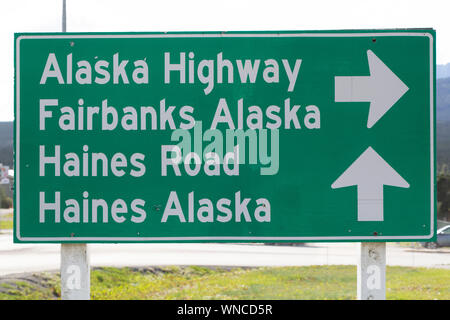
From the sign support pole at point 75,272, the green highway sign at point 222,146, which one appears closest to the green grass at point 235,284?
the sign support pole at point 75,272

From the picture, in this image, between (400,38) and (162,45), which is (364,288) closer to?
(400,38)

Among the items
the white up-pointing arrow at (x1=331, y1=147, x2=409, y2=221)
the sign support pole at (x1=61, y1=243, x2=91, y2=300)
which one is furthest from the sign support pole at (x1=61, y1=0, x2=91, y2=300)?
the white up-pointing arrow at (x1=331, y1=147, x2=409, y2=221)

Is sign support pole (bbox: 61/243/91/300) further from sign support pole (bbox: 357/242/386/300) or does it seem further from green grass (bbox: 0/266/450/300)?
green grass (bbox: 0/266/450/300)

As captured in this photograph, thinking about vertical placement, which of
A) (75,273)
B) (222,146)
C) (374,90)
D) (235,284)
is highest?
(374,90)

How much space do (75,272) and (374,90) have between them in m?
2.62

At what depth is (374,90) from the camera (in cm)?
426

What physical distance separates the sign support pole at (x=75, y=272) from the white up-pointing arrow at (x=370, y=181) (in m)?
1.95

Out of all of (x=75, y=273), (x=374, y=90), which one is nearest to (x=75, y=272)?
(x=75, y=273)

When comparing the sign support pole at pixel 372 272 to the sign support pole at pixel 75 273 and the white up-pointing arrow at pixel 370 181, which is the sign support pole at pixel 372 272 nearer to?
the white up-pointing arrow at pixel 370 181

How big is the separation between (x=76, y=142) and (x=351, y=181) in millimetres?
2079

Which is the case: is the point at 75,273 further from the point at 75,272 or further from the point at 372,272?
Answer: the point at 372,272

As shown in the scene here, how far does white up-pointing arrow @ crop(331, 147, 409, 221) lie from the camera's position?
13.9ft

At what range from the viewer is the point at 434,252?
2595cm

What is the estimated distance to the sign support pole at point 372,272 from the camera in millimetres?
4207
